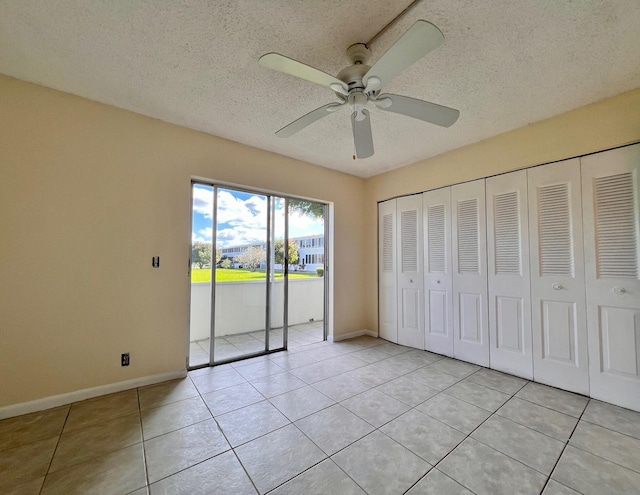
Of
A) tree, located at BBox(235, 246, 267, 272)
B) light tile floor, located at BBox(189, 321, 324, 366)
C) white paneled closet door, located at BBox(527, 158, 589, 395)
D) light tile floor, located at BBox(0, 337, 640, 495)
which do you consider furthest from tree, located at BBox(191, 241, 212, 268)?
white paneled closet door, located at BBox(527, 158, 589, 395)

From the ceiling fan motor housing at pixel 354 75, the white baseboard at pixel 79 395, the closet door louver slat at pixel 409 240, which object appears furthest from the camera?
the closet door louver slat at pixel 409 240

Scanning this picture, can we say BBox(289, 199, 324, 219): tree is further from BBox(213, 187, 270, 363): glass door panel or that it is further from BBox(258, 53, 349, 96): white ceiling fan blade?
BBox(258, 53, 349, 96): white ceiling fan blade

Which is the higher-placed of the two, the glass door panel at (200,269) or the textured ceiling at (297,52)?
the textured ceiling at (297,52)

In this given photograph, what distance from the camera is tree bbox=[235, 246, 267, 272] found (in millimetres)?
3430

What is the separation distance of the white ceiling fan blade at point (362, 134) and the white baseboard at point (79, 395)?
113 inches

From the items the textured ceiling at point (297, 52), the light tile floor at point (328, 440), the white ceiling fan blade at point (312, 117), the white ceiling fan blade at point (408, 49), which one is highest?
the textured ceiling at point (297, 52)

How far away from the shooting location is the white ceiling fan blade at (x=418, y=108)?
175cm

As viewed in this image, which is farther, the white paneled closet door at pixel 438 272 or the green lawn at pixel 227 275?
the white paneled closet door at pixel 438 272

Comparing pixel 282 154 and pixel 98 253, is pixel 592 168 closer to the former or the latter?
pixel 282 154

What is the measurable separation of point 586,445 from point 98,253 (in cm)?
405

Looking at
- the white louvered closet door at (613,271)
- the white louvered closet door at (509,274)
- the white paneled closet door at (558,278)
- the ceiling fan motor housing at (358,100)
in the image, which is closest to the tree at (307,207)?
the ceiling fan motor housing at (358,100)

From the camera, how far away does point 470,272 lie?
3209 mm

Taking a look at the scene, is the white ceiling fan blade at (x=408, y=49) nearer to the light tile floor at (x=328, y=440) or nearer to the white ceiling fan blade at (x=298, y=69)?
the white ceiling fan blade at (x=298, y=69)

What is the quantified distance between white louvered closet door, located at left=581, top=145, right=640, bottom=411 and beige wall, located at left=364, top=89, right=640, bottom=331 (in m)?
0.17
